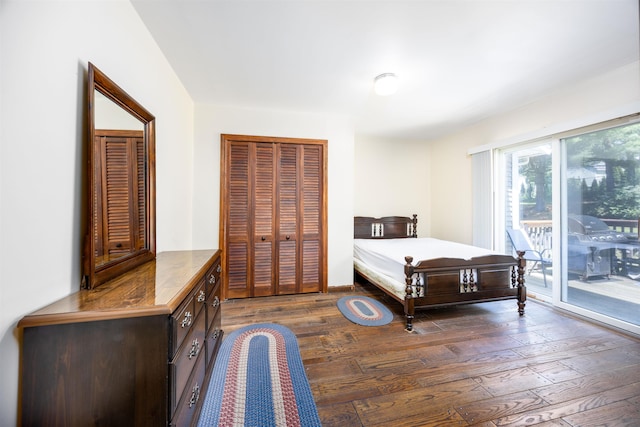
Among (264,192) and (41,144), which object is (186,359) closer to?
(41,144)

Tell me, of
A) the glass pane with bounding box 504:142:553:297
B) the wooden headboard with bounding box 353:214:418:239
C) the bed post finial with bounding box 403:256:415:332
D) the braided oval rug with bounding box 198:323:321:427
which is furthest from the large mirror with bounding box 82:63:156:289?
the glass pane with bounding box 504:142:553:297

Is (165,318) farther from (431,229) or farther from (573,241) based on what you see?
(431,229)

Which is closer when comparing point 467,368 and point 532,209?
point 467,368

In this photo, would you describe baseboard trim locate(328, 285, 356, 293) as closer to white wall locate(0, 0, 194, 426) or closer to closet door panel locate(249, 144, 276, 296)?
closet door panel locate(249, 144, 276, 296)

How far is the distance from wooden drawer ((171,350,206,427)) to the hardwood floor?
2.33ft

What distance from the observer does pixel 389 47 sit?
6.61 feet

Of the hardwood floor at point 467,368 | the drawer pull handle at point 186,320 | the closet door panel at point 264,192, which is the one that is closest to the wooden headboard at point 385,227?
the closet door panel at point 264,192

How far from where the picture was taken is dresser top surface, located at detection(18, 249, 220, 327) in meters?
0.86

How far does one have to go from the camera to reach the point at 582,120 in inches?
99.8

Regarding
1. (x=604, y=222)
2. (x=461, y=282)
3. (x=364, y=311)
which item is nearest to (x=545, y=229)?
(x=604, y=222)

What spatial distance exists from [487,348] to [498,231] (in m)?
2.21

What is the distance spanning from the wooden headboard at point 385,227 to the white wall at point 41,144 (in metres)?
3.66

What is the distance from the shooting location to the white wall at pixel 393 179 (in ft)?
15.1

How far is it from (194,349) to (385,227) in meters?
3.81
